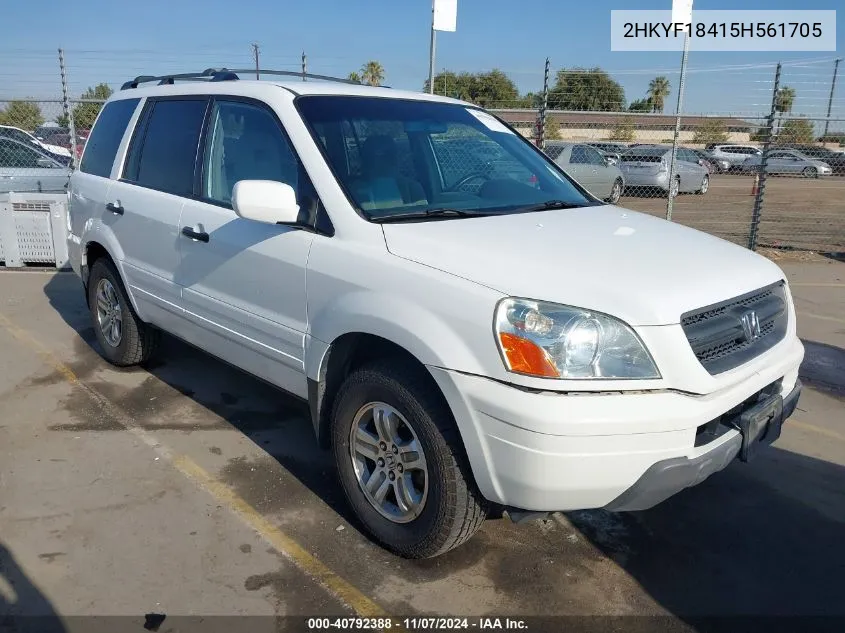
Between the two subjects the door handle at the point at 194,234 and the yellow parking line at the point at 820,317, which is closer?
the door handle at the point at 194,234

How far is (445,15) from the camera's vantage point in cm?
909

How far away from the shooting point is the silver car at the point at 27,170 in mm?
10891

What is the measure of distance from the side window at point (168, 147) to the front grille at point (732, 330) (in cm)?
284

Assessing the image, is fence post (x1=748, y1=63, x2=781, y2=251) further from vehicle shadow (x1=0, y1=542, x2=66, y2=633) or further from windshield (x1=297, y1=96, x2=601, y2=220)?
vehicle shadow (x1=0, y1=542, x2=66, y2=633)

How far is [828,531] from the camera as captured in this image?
3.35 m

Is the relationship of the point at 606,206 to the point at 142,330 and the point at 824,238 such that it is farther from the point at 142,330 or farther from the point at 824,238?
the point at 824,238

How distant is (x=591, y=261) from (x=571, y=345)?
45 cm

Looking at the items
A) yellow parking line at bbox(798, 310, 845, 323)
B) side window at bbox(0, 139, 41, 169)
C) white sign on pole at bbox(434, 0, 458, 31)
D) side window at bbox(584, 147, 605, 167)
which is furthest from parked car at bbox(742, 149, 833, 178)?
side window at bbox(0, 139, 41, 169)

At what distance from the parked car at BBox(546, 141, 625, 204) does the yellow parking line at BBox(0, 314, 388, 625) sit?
11543 mm

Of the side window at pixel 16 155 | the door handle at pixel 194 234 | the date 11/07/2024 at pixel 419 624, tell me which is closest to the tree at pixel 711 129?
the door handle at pixel 194 234

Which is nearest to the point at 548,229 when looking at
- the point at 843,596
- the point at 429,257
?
the point at 429,257

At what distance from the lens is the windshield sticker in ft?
13.9

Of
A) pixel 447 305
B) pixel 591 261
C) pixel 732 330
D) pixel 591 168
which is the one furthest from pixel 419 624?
pixel 591 168

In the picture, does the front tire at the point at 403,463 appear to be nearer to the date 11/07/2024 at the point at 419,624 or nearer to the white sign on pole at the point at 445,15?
the date 11/07/2024 at the point at 419,624
